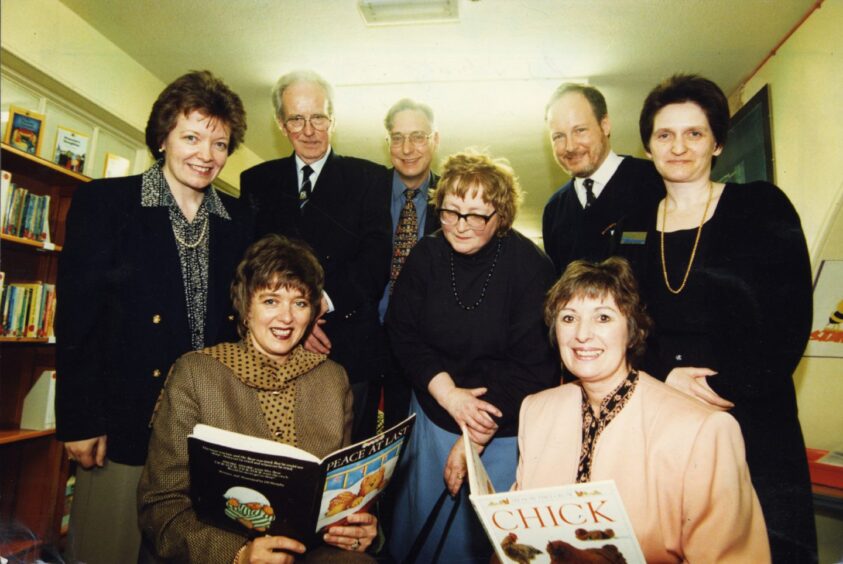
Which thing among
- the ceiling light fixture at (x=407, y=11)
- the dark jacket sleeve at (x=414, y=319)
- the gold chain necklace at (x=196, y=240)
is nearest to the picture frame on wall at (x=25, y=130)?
the gold chain necklace at (x=196, y=240)

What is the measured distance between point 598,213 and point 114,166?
371 centimetres

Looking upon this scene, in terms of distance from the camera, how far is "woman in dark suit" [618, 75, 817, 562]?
145cm

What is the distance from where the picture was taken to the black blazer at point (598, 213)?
2219 mm

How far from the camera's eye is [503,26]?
3.19 metres

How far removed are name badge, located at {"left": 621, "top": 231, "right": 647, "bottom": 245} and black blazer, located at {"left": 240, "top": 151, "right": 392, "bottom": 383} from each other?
1.09 metres

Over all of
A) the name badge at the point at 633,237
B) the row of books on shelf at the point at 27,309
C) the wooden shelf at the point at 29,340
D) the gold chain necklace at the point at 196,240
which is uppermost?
the name badge at the point at 633,237

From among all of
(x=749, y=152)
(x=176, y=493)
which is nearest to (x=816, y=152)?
(x=749, y=152)

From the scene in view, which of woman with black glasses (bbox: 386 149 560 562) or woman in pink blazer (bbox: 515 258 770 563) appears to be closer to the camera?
woman in pink blazer (bbox: 515 258 770 563)

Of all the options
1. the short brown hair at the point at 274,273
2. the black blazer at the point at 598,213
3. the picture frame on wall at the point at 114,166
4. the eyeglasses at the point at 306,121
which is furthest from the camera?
the picture frame on wall at the point at 114,166

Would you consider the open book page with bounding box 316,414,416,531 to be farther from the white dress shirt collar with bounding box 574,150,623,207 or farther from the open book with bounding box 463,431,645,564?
the white dress shirt collar with bounding box 574,150,623,207

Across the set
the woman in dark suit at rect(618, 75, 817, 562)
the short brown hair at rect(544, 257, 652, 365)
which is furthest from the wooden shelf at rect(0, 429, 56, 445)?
the woman in dark suit at rect(618, 75, 817, 562)

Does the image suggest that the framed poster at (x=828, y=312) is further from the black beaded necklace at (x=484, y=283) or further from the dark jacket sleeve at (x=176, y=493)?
the dark jacket sleeve at (x=176, y=493)

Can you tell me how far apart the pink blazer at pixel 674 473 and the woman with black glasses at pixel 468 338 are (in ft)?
1.36

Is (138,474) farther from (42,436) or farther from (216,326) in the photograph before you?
(42,436)
